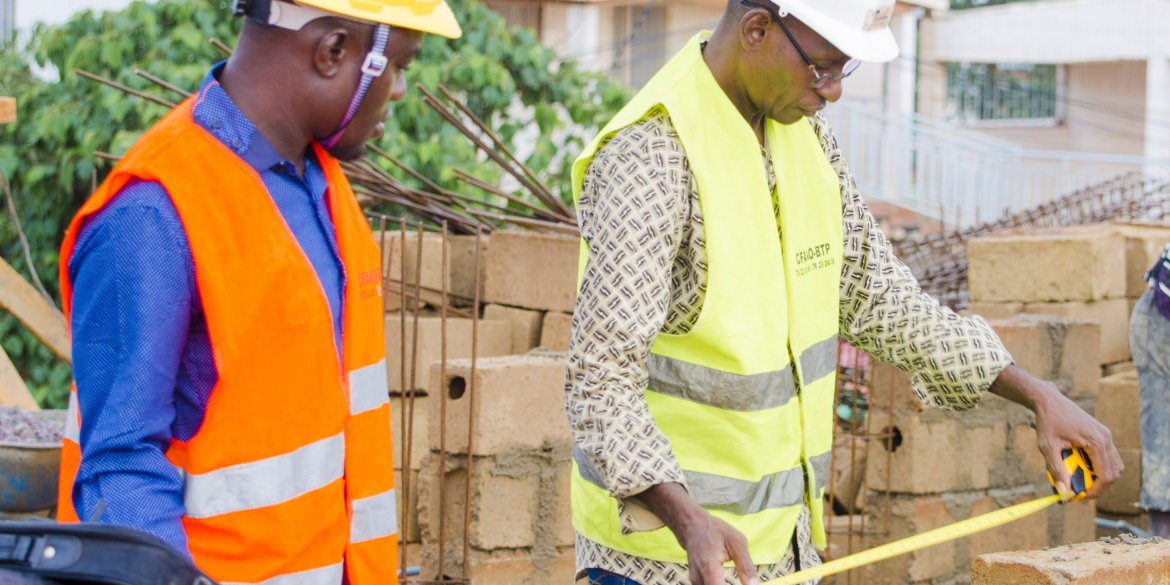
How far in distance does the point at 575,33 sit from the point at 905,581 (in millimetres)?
10808

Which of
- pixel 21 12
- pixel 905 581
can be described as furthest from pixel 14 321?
pixel 905 581

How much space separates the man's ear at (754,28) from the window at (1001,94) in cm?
2322

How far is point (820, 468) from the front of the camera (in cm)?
279

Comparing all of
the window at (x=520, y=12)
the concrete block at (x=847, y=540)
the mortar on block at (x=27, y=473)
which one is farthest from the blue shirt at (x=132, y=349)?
the window at (x=520, y=12)

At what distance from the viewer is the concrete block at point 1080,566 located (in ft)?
9.63

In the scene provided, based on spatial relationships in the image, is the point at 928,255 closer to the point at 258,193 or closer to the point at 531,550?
the point at 531,550

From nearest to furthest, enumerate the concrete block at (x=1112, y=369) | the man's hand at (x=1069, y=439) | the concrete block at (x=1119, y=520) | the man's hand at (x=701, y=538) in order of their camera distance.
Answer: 1. the man's hand at (x=701, y=538)
2. the man's hand at (x=1069, y=439)
3. the concrete block at (x=1119, y=520)
4. the concrete block at (x=1112, y=369)

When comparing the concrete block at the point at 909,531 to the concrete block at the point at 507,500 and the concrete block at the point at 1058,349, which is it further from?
the concrete block at the point at 507,500

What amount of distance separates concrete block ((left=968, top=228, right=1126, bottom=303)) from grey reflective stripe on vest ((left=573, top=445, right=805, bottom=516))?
172 inches

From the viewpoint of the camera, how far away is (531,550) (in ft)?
15.0

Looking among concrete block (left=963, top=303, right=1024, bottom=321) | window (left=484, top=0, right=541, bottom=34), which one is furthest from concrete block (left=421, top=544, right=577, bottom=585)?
window (left=484, top=0, right=541, bottom=34)

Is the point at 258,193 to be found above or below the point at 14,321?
above

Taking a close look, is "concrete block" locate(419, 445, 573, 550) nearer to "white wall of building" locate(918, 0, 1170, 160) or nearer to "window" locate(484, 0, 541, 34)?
"window" locate(484, 0, 541, 34)

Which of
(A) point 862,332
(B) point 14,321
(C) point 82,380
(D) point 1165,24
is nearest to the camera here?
(C) point 82,380
